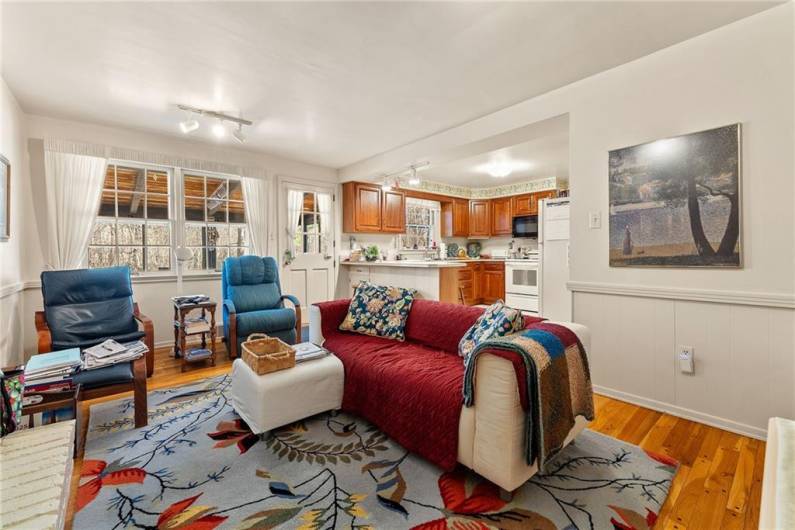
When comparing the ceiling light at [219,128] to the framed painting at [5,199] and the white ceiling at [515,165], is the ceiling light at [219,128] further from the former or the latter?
the white ceiling at [515,165]

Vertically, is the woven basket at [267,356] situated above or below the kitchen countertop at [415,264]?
below

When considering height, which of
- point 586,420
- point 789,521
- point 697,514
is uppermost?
point 789,521

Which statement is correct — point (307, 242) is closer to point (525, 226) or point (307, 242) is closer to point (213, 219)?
point (213, 219)

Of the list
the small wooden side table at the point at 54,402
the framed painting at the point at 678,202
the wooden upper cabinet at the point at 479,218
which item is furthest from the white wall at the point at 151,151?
the framed painting at the point at 678,202

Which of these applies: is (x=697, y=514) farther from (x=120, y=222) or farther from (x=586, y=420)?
(x=120, y=222)

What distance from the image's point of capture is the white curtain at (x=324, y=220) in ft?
17.3

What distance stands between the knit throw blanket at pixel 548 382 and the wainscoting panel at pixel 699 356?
0.92 m

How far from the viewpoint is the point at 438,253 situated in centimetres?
675

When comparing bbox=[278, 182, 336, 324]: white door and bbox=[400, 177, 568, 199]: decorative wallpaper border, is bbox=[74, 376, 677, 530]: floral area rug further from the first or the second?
bbox=[400, 177, 568, 199]: decorative wallpaper border

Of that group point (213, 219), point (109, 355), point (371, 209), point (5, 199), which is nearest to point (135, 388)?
point (109, 355)

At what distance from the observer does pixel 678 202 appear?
221cm

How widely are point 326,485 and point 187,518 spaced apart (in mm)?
574

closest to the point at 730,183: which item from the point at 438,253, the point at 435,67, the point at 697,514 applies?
the point at 697,514

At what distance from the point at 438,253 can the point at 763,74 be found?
505cm
